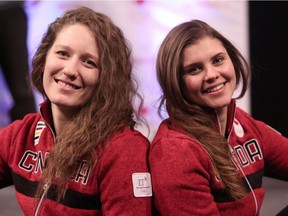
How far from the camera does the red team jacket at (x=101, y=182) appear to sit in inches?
44.7

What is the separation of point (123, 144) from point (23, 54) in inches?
58.2

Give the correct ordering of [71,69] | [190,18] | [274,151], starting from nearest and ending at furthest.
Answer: [71,69], [274,151], [190,18]

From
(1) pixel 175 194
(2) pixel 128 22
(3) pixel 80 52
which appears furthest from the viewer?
(2) pixel 128 22

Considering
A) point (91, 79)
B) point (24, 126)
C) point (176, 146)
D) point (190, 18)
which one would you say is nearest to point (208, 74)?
point (176, 146)

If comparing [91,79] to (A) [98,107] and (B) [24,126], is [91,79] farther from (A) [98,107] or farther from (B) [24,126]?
(B) [24,126]

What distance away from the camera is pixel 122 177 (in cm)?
114

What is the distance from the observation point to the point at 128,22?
2.37 metres

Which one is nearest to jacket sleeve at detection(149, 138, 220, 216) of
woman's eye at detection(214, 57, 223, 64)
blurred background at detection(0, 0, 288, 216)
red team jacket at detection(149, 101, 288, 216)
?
red team jacket at detection(149, 101, 288, 216)

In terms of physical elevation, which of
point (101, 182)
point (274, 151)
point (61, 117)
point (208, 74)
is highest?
point (208, 74)

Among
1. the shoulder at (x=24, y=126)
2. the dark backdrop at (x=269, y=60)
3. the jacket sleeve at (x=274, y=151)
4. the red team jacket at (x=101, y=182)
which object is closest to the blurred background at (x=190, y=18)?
the dark backdrop at (x=269, y=60)

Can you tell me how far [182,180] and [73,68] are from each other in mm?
452

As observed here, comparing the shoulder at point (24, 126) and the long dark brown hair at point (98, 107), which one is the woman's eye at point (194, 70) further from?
the shoulder at point (24, 126)

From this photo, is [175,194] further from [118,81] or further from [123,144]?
[118,81]

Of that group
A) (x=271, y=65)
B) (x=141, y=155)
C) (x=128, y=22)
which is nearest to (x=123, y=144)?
(x=141, y=155)
